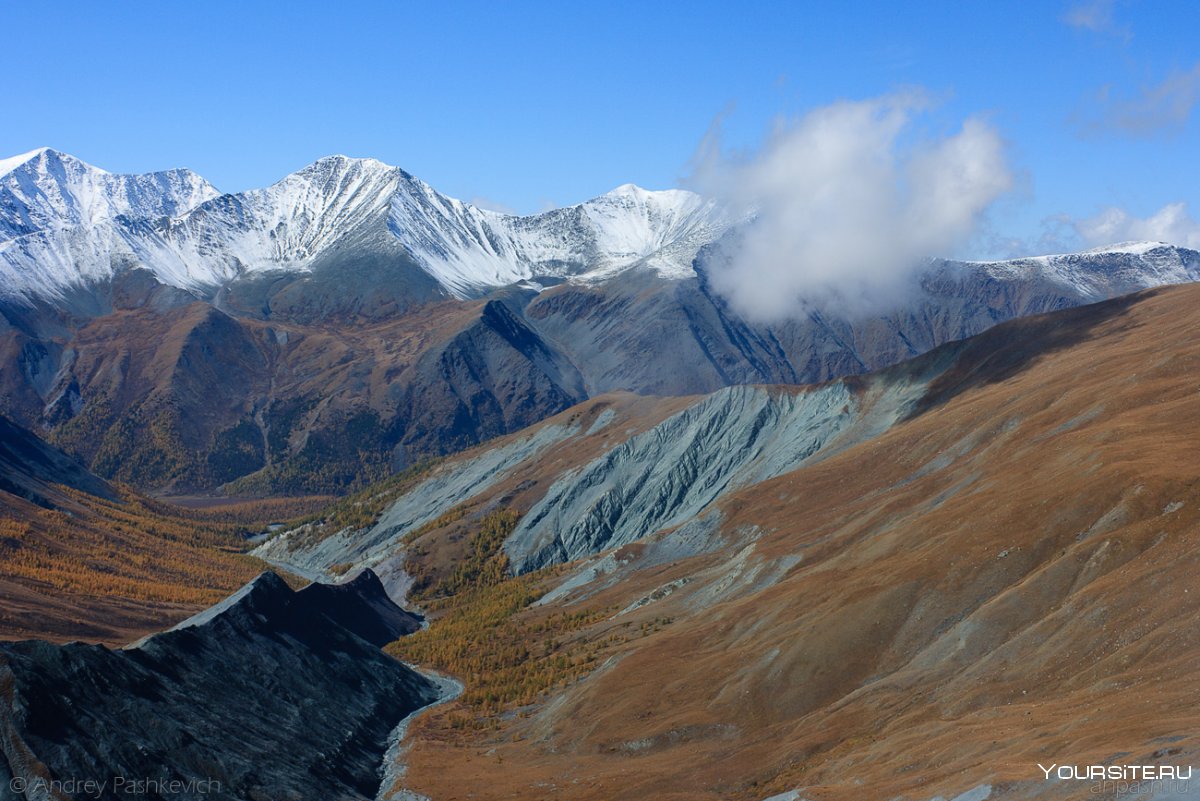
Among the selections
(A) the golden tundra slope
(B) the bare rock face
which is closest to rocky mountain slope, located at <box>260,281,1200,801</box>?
(A) the golden tundra slope

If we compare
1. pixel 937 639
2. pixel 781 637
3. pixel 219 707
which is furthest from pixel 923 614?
pixel 219 707

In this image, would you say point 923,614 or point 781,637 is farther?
point 781,637

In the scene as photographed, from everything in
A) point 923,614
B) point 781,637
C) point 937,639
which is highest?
point 781,637

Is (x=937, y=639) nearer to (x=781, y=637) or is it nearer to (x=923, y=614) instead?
(x=923, y=614)

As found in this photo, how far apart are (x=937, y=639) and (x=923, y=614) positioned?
3471 millimetres

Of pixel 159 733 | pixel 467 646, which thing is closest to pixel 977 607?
pixel 159 733

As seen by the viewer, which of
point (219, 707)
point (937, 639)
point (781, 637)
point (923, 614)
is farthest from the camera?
point (781, 637)

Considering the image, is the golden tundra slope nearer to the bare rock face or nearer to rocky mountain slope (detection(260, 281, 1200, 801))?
rocky mountain slope (detection(260, 281, 1200, 801))

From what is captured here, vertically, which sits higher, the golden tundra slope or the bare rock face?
the bare rock face

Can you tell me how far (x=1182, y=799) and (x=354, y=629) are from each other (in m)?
116

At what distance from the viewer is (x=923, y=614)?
7781 cm

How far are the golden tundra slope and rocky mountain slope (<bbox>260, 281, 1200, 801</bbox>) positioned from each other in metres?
0.22

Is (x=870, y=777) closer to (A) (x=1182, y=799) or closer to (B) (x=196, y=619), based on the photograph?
(A) (x=1182, y=799)

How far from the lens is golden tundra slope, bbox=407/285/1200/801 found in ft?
180
